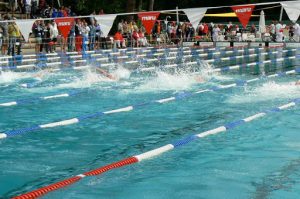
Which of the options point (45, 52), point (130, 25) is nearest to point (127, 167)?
point (45, 52)

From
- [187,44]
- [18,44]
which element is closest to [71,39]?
[18,44]

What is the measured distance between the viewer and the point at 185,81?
42.9 feet

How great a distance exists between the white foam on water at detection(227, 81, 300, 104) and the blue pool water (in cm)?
2

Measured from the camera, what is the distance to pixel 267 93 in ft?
36.5

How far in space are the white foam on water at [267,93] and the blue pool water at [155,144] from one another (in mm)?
20

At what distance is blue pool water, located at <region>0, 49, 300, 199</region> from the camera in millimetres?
5312

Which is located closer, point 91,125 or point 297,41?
point 91,125

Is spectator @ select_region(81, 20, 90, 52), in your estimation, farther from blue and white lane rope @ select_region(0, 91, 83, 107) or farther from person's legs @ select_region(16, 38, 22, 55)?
blue and white lane rope @ select_region(0, 91, 83, 107)

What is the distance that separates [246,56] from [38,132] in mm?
14827

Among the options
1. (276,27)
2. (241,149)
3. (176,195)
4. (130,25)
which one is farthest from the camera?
(276,27)

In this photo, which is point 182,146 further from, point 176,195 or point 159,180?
point 176,195

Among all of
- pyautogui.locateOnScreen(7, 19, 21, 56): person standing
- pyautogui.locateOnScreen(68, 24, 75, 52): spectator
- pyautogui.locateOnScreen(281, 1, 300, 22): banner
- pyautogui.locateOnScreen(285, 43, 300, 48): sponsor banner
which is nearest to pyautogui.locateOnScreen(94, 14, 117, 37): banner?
pyautogui.locateOnScreen(7, 19, 21, 56): person standing

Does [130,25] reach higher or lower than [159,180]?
higher

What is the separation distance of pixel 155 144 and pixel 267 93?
4.80m
